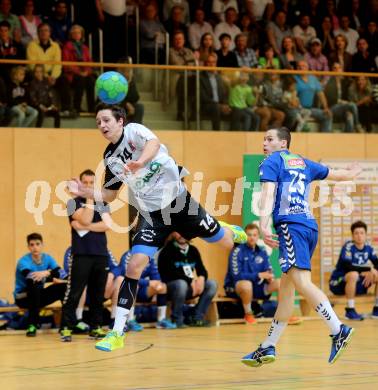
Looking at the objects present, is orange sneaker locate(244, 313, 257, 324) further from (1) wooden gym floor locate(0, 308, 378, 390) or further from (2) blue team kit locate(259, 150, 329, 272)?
(2) blue team kit locate(259, 150, 329, 272)

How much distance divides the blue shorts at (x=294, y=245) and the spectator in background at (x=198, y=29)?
11.5 meters

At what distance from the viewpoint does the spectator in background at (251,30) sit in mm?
21531

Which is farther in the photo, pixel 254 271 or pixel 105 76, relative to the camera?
pixel 254 271

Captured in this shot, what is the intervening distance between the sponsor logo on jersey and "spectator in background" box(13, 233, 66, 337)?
5974 millimetres

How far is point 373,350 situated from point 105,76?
15.1 ft

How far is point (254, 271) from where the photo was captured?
16719mm

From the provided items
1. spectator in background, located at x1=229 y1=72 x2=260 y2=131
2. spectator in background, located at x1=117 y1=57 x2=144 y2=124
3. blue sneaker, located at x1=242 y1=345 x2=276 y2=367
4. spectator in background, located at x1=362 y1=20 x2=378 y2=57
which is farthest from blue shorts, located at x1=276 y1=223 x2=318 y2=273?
spectator in background, located at x1=362 y1=20 x2=378 y2=57

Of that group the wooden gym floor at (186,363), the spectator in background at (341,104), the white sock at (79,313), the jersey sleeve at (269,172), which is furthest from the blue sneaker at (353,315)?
the jersey sleeve at (269,172)

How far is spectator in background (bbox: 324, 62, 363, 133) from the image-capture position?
19.9 meters

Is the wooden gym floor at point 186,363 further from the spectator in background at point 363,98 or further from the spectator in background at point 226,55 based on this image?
the spectator in background at point 226,55

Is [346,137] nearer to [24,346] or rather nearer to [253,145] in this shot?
[253,145]

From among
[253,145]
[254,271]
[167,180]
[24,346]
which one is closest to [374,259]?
[254,271]

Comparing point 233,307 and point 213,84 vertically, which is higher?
point 213,84

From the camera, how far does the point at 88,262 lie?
46.0 feet
